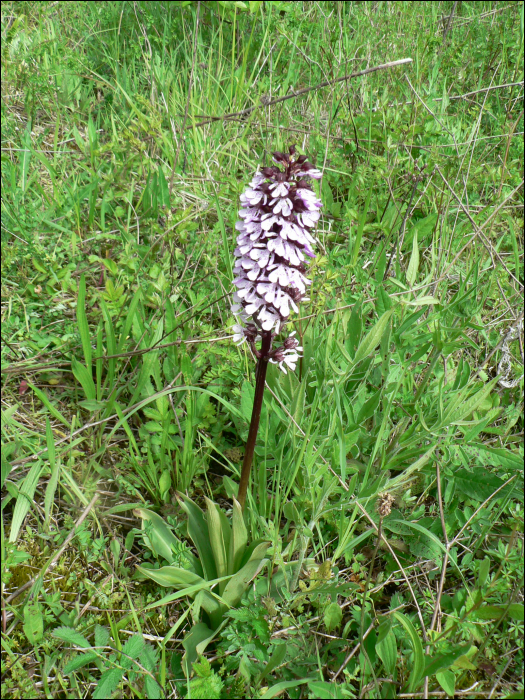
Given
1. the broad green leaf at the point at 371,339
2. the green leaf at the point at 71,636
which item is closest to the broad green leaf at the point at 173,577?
the green leaf at the point at 71,636

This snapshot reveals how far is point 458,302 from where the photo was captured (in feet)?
6.66

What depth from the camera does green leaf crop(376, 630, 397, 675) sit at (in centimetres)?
148

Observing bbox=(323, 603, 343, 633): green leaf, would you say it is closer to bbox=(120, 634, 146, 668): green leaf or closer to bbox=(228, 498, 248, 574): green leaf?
bbox=(228, 498, 248, 574): green leaf

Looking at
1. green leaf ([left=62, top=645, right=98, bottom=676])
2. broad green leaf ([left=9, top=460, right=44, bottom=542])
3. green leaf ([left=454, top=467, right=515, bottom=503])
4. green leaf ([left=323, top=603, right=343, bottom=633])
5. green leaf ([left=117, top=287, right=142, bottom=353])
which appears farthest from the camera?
green leaf ([left=117, top=287, right=142, bottom=353])

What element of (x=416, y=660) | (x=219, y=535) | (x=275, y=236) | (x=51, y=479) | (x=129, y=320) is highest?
(x=275, y=236)

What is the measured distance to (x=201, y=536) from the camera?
5.89 feet

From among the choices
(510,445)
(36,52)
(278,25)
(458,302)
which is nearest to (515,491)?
(510,445)

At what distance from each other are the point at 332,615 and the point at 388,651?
188 mm

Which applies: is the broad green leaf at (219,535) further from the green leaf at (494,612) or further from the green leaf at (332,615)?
the green leaf at (494,612)

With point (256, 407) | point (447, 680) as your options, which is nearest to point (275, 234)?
point (256, 407)

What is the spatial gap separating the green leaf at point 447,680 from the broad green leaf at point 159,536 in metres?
0.88

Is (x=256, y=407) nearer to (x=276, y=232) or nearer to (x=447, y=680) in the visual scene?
Result: (x=276, y=232)

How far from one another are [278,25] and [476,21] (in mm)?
1836

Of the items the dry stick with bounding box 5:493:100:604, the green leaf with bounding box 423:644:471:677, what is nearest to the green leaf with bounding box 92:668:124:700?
the dry stick with bounding box 5:493:100:604
